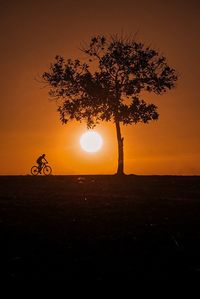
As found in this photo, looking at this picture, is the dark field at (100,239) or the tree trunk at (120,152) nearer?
the dark field at (100,239)

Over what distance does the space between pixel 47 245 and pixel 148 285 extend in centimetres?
514

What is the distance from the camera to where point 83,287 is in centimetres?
1029

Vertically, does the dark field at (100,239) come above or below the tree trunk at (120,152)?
below

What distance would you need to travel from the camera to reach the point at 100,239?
16000mm

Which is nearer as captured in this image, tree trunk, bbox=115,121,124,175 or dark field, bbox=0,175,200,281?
dark field, bbox=0,175,200,281

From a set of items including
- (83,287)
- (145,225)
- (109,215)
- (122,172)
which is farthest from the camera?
(122,172)

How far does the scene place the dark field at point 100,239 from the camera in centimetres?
1188

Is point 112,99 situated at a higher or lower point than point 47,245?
higher

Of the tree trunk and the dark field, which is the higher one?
the tree trunk

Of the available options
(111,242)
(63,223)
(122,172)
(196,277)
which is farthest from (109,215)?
(122,172)

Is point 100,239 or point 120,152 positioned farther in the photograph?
point 120,152

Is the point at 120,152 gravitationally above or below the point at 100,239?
above

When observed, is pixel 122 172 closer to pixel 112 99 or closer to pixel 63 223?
pixel 112 99

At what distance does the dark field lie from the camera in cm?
1188
